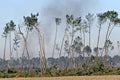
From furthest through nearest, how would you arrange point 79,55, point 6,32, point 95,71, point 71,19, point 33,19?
point 79,55 → point 6,32 → point 71,19 → point 33,19 → point 95,71

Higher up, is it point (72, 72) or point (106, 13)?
point (106, 13)

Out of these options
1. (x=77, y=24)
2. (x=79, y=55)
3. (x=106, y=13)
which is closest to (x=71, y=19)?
(x=77, y=24)

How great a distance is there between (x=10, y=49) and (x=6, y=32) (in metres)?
5.08

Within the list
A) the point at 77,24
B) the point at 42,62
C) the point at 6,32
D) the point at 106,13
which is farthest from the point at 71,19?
the point at 6,32

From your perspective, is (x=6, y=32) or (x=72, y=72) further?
(x=6, y=32)

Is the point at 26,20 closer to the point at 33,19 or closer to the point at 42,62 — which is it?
the point at 33,19

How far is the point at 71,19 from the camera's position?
69375mm

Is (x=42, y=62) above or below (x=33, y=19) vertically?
below

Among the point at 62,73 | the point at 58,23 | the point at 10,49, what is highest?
the point at 58,23

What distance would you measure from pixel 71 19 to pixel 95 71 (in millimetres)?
21678

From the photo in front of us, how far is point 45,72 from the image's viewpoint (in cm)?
5203

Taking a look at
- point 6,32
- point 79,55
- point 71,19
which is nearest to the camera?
point 71,19

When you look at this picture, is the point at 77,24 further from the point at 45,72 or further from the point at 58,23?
the point at 45,72

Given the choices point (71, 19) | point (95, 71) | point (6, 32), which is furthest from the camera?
point (6, 32)
